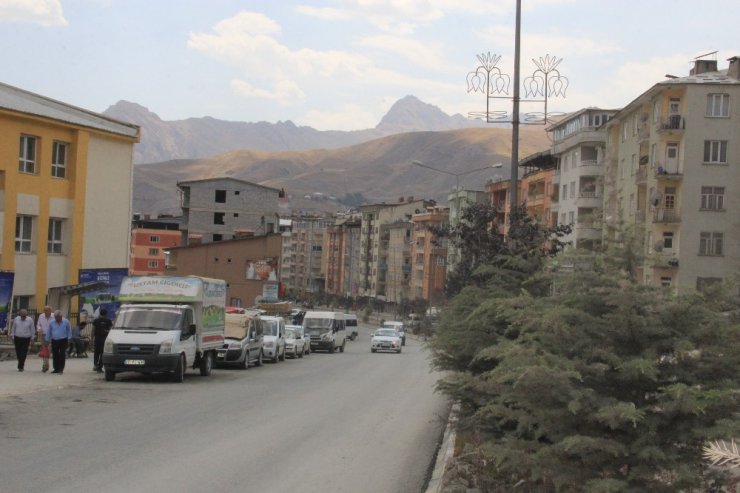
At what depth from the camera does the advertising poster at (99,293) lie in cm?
3334

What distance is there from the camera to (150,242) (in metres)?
120

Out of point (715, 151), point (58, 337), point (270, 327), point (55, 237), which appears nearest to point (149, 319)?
point (58, 337)

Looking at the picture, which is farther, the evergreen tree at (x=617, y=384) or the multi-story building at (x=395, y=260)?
the multi-story building at (x=395, y=260)

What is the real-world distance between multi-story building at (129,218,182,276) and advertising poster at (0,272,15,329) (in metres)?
88.5

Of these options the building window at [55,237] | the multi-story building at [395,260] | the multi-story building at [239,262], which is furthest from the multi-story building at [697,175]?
the multi-story building at [395,260]

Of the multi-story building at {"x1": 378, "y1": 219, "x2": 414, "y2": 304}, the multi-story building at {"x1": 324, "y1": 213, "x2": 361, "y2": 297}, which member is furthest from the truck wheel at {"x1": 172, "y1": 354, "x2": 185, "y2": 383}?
the multi-story building at {"x1": 324, "y1": 213, "x2": 361, "y2": 297}

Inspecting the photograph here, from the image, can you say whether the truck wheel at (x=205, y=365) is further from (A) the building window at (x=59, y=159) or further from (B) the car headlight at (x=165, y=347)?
(A) the building window at (x=59, y=159)

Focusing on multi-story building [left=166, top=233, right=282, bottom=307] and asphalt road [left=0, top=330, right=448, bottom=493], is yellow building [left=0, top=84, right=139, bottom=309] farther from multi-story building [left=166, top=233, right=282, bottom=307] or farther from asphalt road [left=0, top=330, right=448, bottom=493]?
multi-story building [left=166, top=233, right=282, bottom=307]

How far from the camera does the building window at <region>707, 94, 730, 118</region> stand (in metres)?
52.9

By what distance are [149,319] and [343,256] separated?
486 ft

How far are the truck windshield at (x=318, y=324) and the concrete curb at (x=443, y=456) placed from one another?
3845cm

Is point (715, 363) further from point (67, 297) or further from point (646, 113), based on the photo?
point (646, 113)

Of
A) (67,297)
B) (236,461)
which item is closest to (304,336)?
(67,297)

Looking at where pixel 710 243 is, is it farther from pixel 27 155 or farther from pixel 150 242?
pixel 150 242
